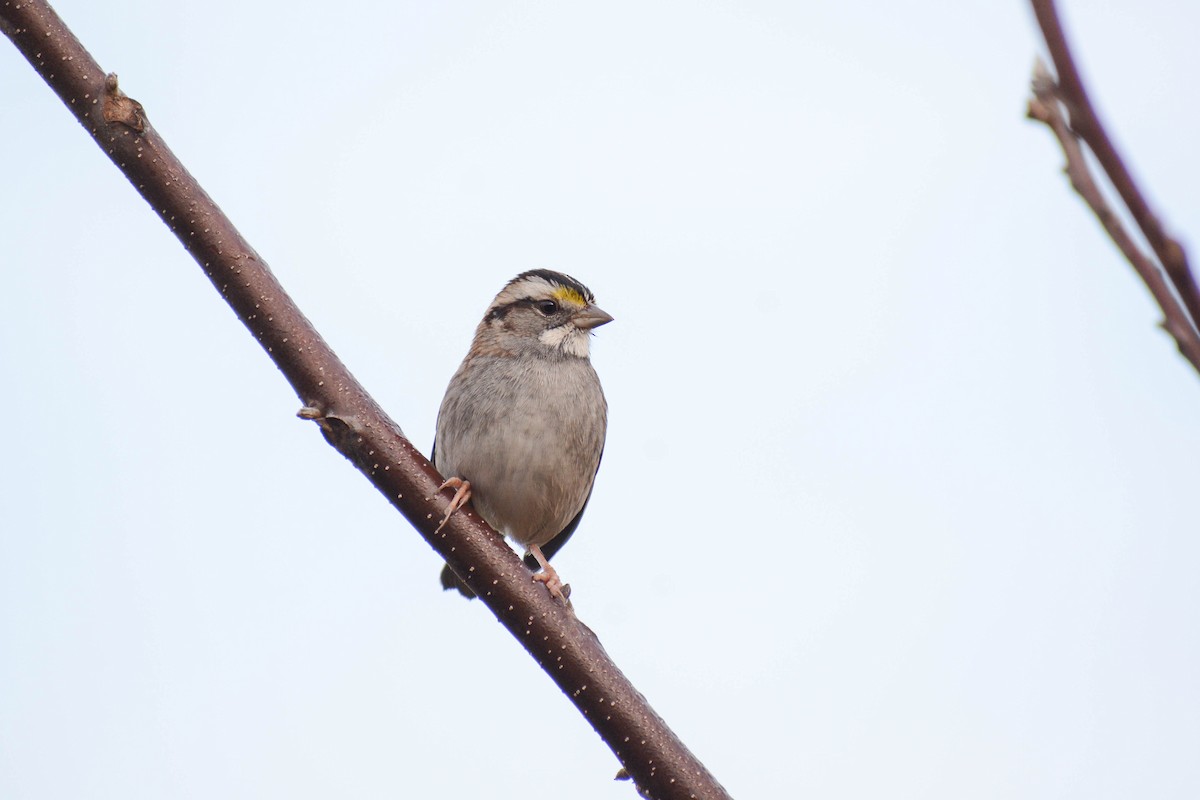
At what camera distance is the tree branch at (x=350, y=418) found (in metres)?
4.40

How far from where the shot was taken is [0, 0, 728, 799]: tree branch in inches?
173

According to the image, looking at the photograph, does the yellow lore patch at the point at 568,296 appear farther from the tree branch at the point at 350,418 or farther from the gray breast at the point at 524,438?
the tree branch at the point at 350,418

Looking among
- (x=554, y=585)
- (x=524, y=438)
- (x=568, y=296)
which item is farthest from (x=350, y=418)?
(x=568, y=296)

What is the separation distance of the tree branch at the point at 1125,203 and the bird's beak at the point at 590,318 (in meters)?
6.67

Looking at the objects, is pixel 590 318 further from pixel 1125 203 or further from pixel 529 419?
pixel 1125 203

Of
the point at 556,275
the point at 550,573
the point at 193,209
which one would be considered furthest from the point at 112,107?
the point at 556,275

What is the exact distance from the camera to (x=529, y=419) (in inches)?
286

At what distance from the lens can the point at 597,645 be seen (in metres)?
5.01

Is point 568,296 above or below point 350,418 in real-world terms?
above

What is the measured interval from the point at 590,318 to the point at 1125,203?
267 inches

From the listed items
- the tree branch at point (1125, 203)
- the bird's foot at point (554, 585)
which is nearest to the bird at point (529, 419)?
the bird's foot at point (554, 585)

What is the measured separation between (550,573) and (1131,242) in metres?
4.14

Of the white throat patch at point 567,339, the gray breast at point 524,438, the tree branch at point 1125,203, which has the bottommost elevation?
the tree branch at point 1125,203

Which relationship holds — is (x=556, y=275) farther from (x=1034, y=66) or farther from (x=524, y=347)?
(x=1034, y=66)
